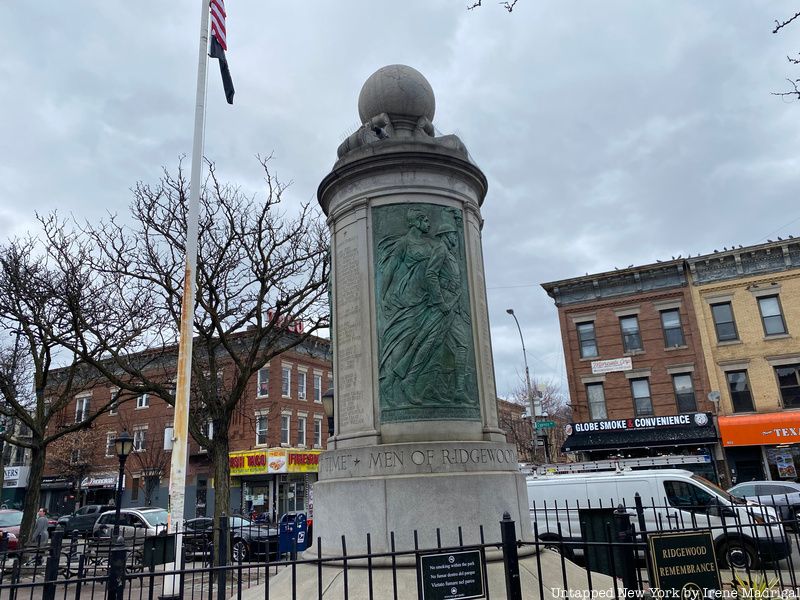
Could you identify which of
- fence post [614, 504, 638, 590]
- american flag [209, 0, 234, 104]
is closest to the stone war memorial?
fence post [614, 504, 638, 590]

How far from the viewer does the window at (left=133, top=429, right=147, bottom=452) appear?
1683 inches

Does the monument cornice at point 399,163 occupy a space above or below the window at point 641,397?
above

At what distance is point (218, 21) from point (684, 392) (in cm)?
2613

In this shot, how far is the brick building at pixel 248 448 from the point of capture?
3769 cm

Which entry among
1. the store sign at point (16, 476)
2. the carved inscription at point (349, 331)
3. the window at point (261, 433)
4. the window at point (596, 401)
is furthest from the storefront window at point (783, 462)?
the store sign at point (16, 476)

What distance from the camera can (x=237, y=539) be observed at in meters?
18.4

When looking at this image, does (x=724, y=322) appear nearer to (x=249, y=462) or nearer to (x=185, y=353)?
(x=185, y=353)

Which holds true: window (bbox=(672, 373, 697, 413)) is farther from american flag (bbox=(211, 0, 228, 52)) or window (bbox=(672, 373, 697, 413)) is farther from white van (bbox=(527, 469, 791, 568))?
american flag (bbox=(211, 0, 228, 52))

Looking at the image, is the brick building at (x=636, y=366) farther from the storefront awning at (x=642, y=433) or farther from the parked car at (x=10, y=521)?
the parked car at (x=10, y=521)

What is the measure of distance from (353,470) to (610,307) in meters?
26.3

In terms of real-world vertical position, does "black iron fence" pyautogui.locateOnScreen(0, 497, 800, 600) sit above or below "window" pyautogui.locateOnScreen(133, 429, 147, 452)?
below

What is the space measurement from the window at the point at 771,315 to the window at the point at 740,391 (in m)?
2.34

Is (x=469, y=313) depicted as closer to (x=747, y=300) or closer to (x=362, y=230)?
(x=362, y=230)

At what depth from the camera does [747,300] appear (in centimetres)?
2817
